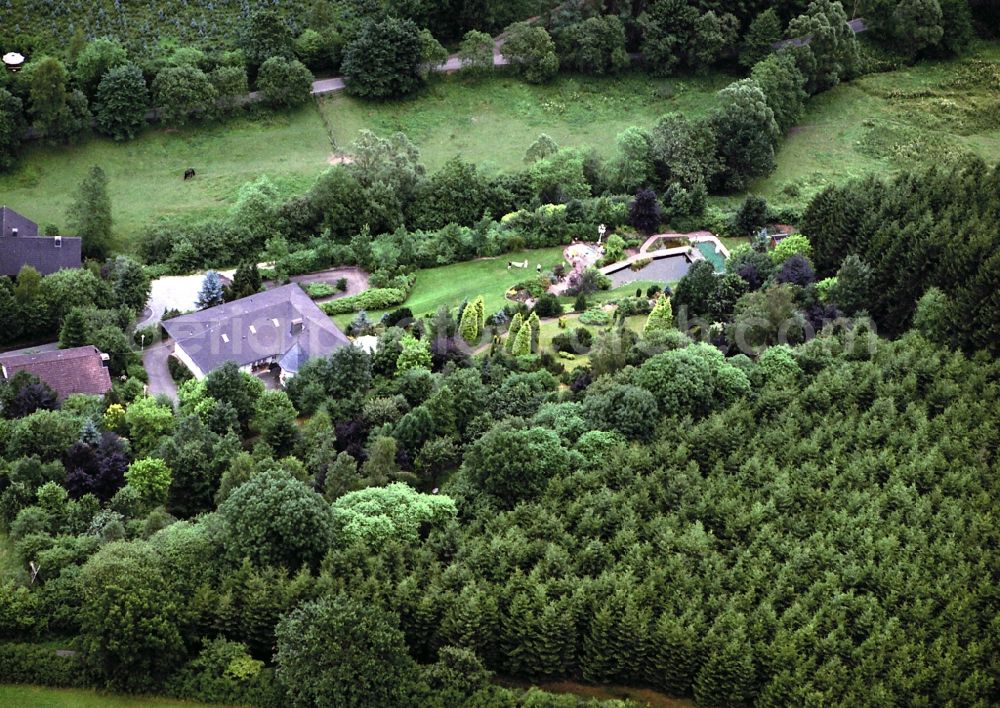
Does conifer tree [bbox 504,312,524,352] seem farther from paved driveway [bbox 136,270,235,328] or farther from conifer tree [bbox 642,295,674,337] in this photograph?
paved driveway [bbox 136,270,235,328]

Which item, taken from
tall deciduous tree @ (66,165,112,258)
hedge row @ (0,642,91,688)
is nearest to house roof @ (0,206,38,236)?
tall deciduous tree @ (66,165,112,258)

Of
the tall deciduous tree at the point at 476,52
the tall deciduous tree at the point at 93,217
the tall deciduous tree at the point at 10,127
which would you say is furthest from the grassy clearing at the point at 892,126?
the tall deciduous tree at the point at 10,127

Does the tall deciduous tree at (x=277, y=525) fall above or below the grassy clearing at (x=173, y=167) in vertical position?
below

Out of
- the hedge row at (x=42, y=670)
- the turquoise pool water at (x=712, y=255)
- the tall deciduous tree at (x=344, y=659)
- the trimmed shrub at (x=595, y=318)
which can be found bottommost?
the hedge row at (x=42, y=670)

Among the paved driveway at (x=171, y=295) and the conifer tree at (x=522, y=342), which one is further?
the paved driveway at (x=171, y=295)

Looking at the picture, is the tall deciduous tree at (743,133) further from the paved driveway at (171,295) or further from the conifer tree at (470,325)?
the paved driveway at (171,295)

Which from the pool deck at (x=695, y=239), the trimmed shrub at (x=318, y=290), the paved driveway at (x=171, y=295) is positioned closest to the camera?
the paved driveway at (x=171, y=295)

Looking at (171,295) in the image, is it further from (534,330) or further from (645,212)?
(645,212)
